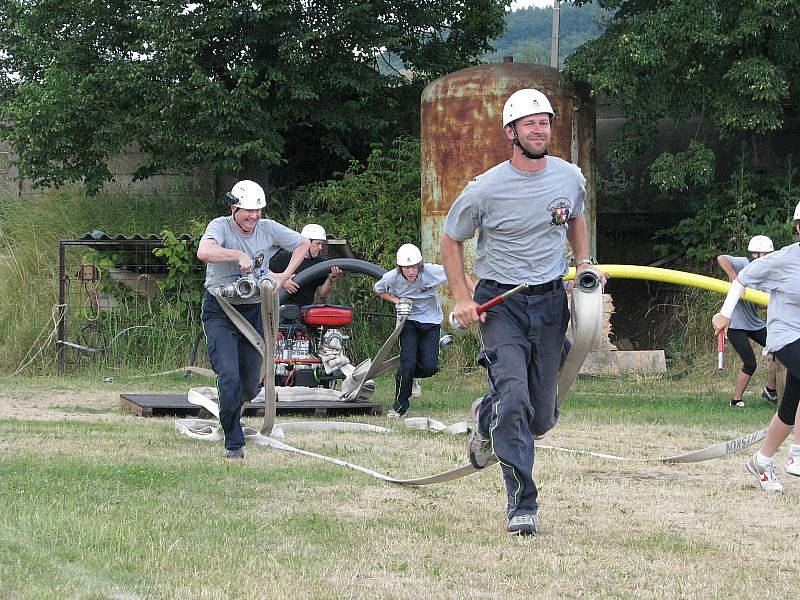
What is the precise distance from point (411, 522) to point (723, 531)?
5.07ft

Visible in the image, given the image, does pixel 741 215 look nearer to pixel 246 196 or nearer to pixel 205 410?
pixel 205 410

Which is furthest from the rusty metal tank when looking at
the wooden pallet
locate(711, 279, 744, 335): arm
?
locate(711, 279, 744, 335): arm

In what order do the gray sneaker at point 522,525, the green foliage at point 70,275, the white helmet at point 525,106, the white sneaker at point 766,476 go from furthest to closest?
the green foliage at point 70,275
the white sneaker at point 766,476
the white helmet at point 525,106
the gray sneaker at point 522,525

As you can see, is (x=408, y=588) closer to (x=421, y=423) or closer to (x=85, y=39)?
(x=421, y=423)

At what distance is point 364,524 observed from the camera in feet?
20.3

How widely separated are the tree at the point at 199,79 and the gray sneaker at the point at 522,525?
14.7m

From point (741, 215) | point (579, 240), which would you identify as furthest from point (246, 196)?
point (741, 215)

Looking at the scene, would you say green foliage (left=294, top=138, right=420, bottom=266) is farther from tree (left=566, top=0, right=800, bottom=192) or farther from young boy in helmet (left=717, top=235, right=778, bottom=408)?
young boy in helmet (left=717, top=235, right=778, bottom=408)

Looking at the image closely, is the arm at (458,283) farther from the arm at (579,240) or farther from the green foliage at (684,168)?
the green foliage at (684,168)

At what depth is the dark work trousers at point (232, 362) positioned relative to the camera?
28.3ft

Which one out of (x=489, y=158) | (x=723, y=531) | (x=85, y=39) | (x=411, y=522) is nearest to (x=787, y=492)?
(x=723, y=531)

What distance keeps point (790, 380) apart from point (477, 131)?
429 inches

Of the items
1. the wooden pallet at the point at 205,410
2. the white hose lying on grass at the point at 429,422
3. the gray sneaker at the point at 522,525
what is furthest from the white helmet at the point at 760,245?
the gray sneaker at the point at 522,525

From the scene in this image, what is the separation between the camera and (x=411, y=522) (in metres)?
6.28
